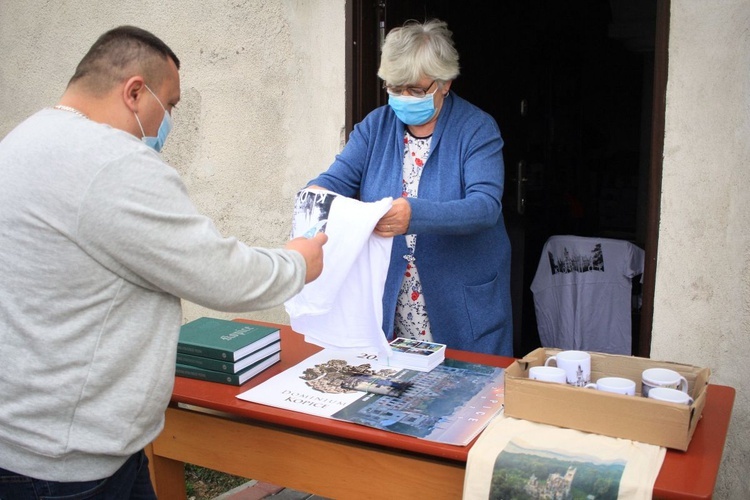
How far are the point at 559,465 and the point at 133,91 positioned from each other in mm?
1265

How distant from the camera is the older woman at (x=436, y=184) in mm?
2555

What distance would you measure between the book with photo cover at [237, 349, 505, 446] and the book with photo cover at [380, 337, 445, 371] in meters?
0.03

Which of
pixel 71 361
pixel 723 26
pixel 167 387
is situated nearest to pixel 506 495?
pixel 167 387

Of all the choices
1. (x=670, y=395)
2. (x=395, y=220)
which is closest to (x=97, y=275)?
(x=395, y=220)

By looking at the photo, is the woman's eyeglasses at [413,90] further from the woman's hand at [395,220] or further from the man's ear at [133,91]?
the man's ear at [133,91]

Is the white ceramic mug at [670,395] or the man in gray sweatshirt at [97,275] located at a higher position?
the man in gray sweatshirt at [97,275]

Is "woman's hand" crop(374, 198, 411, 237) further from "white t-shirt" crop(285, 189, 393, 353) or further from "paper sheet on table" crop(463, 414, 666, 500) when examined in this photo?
"paper sheet on table" crop(463, 414, 666, 500)

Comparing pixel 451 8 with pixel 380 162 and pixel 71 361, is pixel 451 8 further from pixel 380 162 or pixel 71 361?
pixel 71 361

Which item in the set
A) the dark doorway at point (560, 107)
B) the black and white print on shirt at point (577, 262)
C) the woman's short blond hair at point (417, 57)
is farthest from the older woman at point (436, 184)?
the black and white print on shirt at point (577, 262)

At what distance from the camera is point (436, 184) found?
2.57m

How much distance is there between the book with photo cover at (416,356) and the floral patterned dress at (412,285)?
0.31 meters

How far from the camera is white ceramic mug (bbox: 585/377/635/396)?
1741 mm

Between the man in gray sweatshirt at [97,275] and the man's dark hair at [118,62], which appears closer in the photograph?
the man in gray sweatshirt at [97,275]

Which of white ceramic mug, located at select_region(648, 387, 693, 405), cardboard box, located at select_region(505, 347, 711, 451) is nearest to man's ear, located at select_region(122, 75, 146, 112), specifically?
cardboard box, located at select_region(505, 347, 711, 451)
